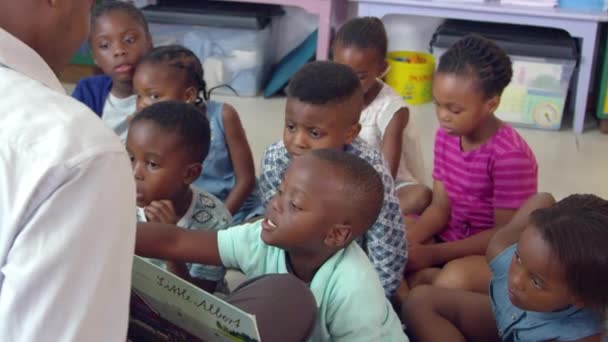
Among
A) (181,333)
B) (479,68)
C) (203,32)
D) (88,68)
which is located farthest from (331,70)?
(88,68)

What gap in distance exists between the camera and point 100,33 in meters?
1.85

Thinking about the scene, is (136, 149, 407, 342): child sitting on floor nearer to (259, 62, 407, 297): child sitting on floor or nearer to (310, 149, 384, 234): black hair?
(310, 149, 384, 234): black hair

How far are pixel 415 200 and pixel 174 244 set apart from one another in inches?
35.3

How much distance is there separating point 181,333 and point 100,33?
1.18 metres

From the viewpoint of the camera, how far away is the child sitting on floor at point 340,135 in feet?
4.61

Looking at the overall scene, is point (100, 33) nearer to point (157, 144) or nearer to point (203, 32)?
point (157, 144)

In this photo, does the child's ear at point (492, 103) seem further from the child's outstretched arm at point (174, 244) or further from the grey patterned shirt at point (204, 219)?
the child's outstretched arm at point (174, 244)

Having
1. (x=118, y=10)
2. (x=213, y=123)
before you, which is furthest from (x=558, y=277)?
(x=118, y=10)

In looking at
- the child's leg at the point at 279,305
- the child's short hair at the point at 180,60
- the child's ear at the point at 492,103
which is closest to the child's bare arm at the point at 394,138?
the child's ear at the point at 492,103

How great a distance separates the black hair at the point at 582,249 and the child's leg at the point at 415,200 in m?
0.74

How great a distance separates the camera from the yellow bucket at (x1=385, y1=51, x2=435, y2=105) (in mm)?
2951

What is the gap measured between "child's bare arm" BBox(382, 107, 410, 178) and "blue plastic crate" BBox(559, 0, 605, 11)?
49.5 inches

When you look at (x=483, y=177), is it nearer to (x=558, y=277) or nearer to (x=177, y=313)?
(x=558, y=277)

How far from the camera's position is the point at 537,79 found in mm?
2779
